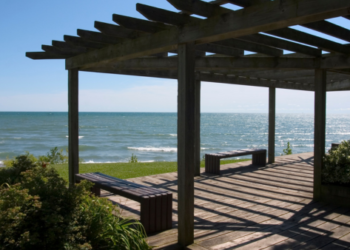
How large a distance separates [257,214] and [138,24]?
11.0 ft

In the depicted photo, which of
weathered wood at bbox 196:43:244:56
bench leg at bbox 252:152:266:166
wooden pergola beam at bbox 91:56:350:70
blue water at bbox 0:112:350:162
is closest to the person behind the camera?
weathered wood at bbox 196:43:244:56

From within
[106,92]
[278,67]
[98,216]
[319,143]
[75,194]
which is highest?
[106,92]

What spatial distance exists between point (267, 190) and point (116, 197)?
309 centimetres

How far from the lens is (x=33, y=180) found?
3365 millimetres

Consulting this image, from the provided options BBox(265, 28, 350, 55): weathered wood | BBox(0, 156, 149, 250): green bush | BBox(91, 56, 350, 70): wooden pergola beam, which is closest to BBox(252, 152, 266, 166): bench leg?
BBox(91, 56, 350, 70): wooden pergola beam

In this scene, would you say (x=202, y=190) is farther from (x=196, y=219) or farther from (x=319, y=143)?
(x=319, y=143)

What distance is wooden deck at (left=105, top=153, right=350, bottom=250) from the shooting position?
3.64 meters

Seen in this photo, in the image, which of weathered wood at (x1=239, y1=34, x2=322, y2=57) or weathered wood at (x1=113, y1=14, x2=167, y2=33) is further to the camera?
weathered wood at (x1=239, y1=34, x2=322, y2=57)

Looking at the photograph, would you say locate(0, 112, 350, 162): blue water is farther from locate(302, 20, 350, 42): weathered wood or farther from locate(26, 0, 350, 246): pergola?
locate(302, 20, 350, 42): weathered wood

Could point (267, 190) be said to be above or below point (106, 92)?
below

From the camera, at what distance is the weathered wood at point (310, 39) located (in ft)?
11.8

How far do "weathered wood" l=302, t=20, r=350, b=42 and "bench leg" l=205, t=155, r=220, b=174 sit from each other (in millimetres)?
4712

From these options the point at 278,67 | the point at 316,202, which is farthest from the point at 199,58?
the point at 316,202

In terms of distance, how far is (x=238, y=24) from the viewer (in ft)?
9.29
